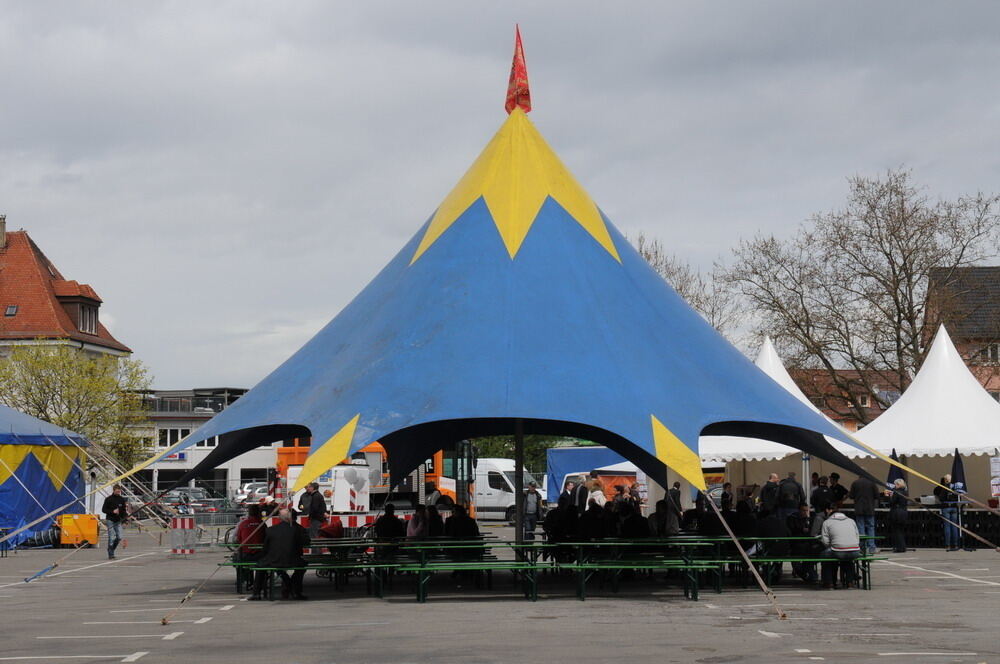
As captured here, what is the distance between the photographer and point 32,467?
104 ft

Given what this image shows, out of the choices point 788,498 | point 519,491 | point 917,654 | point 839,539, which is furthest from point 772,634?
point 788,498

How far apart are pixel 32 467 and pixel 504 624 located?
21603mm

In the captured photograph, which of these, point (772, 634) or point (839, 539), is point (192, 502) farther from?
point (772, 634)

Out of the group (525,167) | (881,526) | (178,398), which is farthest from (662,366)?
(178,398)

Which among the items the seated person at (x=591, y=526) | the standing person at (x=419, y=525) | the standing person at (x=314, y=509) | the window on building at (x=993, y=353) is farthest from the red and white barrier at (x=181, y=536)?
the window on building at (x=993, y=353)

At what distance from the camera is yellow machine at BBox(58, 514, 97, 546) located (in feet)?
103

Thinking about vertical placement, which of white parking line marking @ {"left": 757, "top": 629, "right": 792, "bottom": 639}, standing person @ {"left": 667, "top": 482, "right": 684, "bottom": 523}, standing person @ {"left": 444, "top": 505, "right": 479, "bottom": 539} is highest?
standing person @ {"left": 667, "top": 482, "right": 684, "bottom": 523}

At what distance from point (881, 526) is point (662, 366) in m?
14.3

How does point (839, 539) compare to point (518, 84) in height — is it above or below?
below

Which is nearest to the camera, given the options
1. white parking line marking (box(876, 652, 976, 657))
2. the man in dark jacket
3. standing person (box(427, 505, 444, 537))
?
white parking line marking (box(876, 652, 976, 657))

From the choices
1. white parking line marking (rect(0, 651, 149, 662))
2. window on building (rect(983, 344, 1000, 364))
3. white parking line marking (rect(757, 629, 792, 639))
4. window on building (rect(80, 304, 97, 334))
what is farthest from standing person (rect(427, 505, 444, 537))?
window on building (rect(80, 304, 97, 334))

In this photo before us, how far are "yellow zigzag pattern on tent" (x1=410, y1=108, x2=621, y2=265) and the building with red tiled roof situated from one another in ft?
178

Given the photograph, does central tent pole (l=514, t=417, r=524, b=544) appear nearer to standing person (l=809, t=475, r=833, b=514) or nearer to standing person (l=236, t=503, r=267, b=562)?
standing person (l=236, t=503, r=267, b=562)

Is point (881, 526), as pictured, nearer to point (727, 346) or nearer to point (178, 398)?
point (727, 346)
